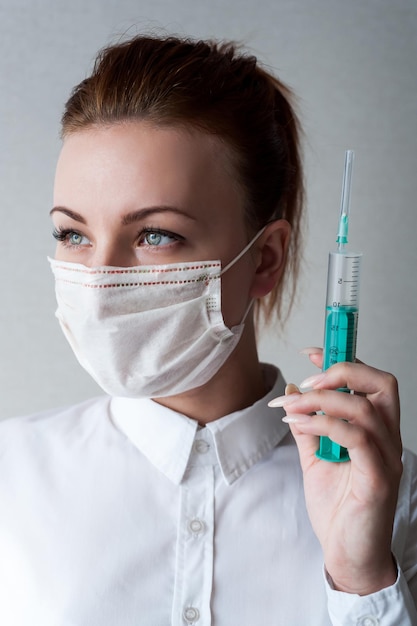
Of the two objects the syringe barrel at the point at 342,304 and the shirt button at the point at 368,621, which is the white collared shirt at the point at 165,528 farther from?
the syringe barrel at the point at 342,304

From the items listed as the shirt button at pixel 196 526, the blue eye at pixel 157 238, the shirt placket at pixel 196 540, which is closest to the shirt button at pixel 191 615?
the shirt placket at pixel 196 540

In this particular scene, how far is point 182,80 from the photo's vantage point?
1.31 metres

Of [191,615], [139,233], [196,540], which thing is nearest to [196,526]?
[196,540]

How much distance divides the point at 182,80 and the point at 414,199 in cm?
90

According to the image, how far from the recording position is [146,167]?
1230mm

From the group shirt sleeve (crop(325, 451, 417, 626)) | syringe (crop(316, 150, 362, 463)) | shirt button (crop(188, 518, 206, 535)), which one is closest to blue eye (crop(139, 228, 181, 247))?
syringe (crop(316, 150, 362, 463))

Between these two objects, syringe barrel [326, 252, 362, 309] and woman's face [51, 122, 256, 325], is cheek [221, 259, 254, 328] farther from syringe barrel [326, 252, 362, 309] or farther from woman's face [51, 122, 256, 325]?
syringe barrel [326, 252, 362, 309]

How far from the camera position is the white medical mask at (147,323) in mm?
1261

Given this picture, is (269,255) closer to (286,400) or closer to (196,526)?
(286,400)

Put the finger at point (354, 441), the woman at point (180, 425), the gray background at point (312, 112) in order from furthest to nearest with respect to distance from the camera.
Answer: the gray background at point (312, 112), the woman at point (180, 425), the finger at point (354, 441)

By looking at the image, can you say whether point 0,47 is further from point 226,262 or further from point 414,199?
point 414,199

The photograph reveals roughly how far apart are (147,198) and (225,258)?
0.61 feet

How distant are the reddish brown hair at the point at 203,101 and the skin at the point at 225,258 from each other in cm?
3

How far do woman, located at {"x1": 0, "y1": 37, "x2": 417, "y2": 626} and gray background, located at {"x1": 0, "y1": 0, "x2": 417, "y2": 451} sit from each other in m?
0.55
